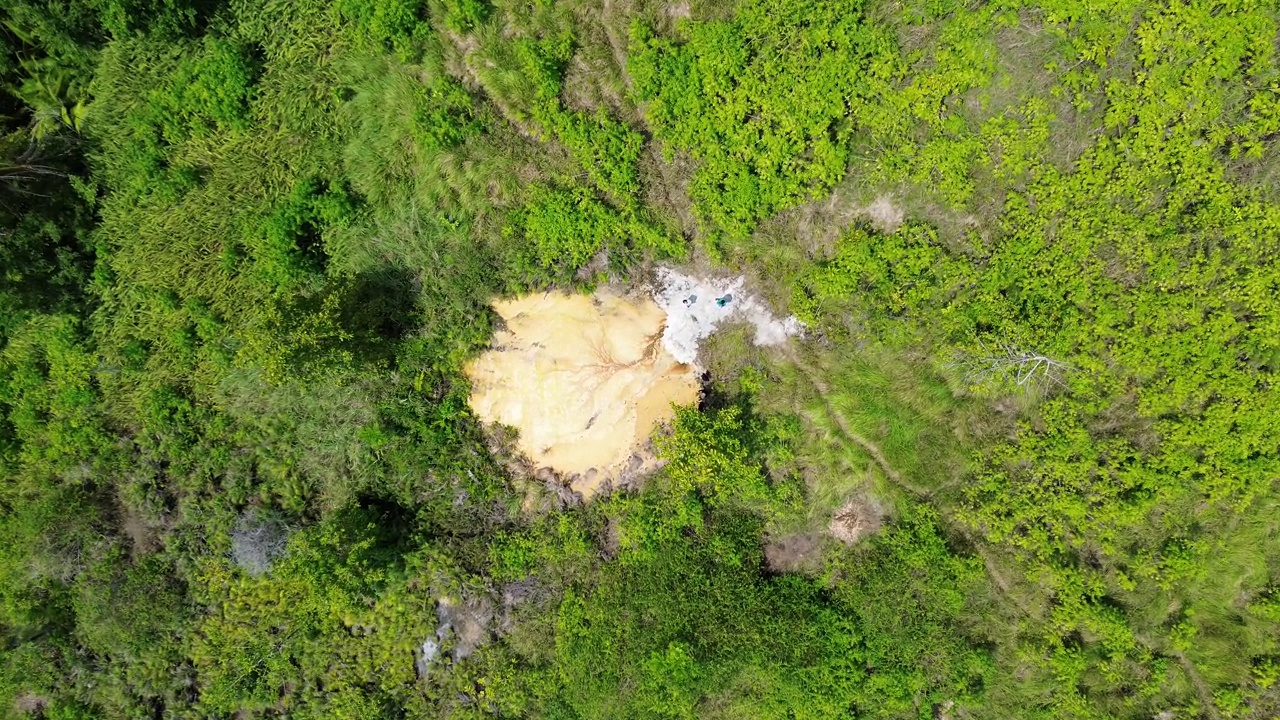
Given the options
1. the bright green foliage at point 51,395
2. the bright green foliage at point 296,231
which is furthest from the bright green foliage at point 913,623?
the bright green foliage at point 51,395

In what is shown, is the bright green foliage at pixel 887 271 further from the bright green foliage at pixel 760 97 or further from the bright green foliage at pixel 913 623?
the bright green foliage at pixel 913 623

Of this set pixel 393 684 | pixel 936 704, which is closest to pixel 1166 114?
pixel 936 704

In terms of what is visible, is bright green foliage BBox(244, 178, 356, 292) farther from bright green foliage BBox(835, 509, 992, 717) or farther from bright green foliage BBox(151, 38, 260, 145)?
bright green foliage BBox(835, 509, 992, 717)

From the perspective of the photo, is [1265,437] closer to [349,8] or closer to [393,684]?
[393,684]

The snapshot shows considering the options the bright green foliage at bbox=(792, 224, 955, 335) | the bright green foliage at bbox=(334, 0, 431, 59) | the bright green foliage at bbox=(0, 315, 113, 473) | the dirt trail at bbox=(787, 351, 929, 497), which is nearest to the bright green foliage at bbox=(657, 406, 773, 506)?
the dirt trail at bbox=(787, 351, 929, 497)

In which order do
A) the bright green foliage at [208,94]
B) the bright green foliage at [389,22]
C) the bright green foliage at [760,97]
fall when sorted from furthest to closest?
1. the bright green foliage at [208,94]
2. the bright green foliage at [389,22]
3. the bright green foliage at [760,97]

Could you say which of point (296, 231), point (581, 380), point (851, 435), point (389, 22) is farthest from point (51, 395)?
point (851, 435)
